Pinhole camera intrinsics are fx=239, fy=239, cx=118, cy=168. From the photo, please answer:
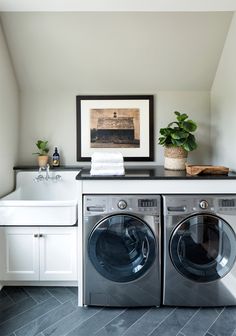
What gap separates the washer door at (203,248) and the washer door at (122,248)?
8.4 inches

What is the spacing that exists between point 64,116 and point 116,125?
24.0 inches

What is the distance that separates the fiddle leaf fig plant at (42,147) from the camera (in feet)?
8.84

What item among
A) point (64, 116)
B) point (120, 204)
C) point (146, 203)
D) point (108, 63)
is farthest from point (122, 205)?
point (108, 63)

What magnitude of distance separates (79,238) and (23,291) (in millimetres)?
793

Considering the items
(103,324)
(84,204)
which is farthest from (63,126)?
(103,324)

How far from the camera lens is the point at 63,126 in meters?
2.77

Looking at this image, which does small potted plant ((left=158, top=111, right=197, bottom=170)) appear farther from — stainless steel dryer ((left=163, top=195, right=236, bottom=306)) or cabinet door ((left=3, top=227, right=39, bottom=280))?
cabinet door ((left=3, top=227, right=39, bottom=280))

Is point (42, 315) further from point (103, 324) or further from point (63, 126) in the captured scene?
point (63, 126)

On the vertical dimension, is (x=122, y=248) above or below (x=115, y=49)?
below

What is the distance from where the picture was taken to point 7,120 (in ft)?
7.94

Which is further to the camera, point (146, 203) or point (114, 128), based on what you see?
point (114, 128)

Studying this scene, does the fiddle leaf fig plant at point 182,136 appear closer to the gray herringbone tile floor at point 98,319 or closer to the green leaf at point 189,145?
the green leaf at point 189,145

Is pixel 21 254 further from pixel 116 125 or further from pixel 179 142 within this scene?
pixel 179 142

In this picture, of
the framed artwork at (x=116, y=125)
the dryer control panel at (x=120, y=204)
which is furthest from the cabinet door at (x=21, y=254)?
the framed artwork at (x=116, y=125)
